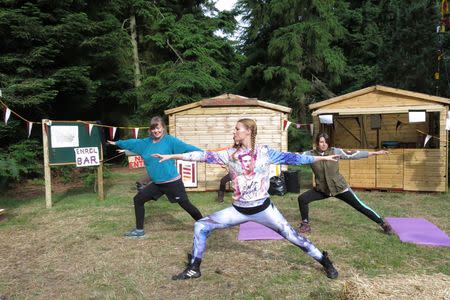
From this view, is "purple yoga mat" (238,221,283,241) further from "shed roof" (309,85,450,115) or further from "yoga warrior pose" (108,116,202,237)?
"shed roof" (309,85,450,115)

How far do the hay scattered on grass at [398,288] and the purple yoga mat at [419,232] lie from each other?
5.13ft

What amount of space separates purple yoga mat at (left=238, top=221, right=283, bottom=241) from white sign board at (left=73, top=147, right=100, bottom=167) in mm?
4726

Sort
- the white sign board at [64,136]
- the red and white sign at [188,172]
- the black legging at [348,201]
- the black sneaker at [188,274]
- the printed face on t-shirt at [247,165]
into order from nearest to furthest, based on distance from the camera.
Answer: the printed face on t-shirt at [247,165]
the black sneaker at [188,274]
the black legging at [348,201]
the white sign board at [64,136]
the red and white sign at [188,172]

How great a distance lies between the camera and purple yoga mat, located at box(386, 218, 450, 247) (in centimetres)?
616

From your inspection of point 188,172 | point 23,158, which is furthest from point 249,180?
point 23,158

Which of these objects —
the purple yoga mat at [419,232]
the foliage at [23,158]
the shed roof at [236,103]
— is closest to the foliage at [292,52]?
the shed roof at [236,103]

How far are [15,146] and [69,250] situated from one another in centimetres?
830

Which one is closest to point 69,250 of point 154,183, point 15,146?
point 154,183

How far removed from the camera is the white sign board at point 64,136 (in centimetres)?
949

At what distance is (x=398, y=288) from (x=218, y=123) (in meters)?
7.85

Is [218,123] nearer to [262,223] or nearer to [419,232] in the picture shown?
[419,232]

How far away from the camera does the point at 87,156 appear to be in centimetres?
995

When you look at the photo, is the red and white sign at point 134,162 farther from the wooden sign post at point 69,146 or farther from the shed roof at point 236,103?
the shed roof at point 236,103

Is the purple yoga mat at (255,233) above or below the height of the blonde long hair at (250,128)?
below
